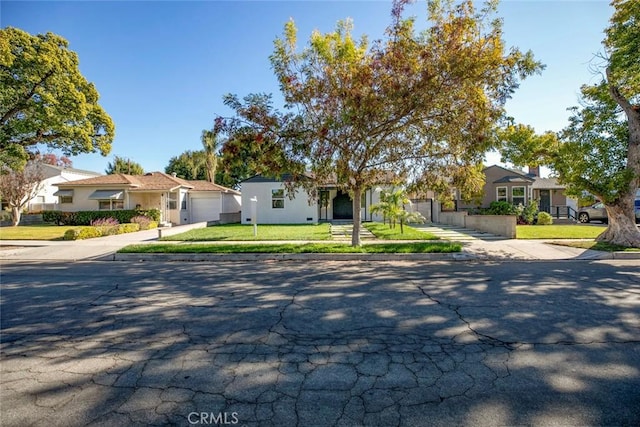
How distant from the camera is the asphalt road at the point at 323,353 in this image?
2547 mm

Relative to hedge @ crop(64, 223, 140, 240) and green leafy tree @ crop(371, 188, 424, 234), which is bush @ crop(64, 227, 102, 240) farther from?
green leafy tree @ crop(371, 188, 424, 234)

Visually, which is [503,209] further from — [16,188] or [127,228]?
[16,188]

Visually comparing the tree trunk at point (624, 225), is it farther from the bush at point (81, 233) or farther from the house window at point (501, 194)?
the bush at point (81, 233)

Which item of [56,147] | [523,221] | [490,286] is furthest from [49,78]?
[523,221]

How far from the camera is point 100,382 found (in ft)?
9.82

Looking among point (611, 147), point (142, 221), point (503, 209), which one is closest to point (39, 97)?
point (142, 221)

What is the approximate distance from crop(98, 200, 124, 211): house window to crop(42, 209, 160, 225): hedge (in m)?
1.71

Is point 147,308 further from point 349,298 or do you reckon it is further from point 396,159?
point 396,159

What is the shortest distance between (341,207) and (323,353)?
23.8 metres

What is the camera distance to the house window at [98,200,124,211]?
26.0m

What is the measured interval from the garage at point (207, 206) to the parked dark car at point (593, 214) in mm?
28719

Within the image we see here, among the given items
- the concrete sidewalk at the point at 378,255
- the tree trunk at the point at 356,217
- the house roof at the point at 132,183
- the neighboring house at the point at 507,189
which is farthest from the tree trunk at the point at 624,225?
the house roof at the point at 132,183

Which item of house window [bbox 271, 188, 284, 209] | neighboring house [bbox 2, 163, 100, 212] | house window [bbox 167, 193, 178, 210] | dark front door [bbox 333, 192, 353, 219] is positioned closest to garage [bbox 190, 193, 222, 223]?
house window [bbox 167, 193, 178, 210]

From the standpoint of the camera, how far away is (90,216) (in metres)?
24.3
